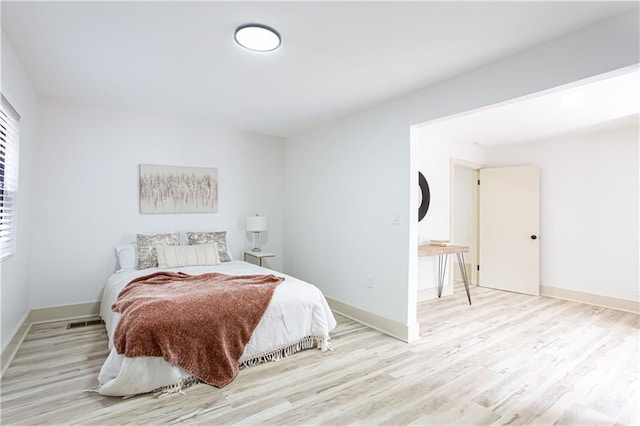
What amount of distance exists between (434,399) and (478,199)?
422 cm

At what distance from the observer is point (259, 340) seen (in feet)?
8.55

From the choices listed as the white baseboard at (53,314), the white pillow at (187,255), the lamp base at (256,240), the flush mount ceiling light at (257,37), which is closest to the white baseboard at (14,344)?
the white baseboard at (53,314)

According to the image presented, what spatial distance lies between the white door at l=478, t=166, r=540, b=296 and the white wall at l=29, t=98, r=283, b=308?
167 inches

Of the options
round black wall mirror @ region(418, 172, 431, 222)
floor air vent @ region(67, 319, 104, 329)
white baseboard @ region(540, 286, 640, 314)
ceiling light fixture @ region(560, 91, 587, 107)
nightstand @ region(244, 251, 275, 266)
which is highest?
ceiling light fixture @ region(560, 91, 587, 107)

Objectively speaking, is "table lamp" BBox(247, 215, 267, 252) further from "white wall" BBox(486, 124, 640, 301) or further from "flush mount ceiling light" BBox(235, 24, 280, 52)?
"white wall" BBox(486, 124, 640, 301)

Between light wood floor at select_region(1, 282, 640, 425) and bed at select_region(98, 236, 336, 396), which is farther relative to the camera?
bed at select_region(98, 236, 336, 396)

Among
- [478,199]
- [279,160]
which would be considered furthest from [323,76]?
[478,199]

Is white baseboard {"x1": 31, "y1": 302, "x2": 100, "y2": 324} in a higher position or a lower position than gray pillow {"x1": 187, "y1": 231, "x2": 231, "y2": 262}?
lower

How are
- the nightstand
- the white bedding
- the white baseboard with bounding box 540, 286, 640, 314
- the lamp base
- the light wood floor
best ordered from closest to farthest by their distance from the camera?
the light wood floor, the white bedding, the white baseboard with bounding box 540, 286, 640, 314, the nightstand, the lamp base

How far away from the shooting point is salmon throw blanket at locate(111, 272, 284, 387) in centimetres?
217

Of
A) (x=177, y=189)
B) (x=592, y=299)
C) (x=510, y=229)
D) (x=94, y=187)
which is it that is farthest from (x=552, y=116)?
(x=94, y=187)

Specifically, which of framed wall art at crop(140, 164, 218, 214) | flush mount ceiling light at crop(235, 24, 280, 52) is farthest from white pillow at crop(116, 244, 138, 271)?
flush mount ceiling light at crop(235, 24, 280, 52)

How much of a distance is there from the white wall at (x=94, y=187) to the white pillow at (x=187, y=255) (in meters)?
0.53

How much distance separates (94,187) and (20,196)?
85 cm
